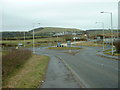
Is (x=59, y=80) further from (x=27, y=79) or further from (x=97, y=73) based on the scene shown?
(x=97, y=73)

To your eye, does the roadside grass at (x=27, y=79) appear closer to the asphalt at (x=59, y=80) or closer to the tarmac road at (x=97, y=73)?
the asphalt at (x=59, y=80)

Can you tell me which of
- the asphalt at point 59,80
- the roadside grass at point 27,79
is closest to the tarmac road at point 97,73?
the asphalt at point 59,80

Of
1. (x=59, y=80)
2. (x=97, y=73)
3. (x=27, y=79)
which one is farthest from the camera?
(x=97, y=73)

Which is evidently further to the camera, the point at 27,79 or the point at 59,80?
the point at 27,79

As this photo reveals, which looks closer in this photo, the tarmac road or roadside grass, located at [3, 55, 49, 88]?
the tarmac road

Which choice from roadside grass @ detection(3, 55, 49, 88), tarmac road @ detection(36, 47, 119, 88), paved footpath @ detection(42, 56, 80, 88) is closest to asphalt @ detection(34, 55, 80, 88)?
paved footpath @ detection(42, 56, 80, 88)

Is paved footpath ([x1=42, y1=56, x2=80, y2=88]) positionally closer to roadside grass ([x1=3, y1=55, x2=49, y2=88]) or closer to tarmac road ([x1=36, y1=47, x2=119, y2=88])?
roadside grass ([x1=3, y1=55, x2=49, y2=88])

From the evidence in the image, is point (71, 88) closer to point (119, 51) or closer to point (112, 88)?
point (112, 88)

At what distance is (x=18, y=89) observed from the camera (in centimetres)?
928

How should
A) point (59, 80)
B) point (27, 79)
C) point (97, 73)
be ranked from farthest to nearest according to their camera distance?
point (97, 73) < point (27, 79) < point (59, 80)

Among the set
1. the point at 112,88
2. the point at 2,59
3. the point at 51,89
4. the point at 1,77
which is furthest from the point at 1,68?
the point at 112,88

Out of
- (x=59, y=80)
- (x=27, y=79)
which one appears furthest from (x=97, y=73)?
(x=27, y=79)

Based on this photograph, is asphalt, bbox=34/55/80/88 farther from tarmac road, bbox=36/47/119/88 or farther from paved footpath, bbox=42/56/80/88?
tarmac road, bbox=36/47/119/88

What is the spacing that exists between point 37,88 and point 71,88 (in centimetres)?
174
